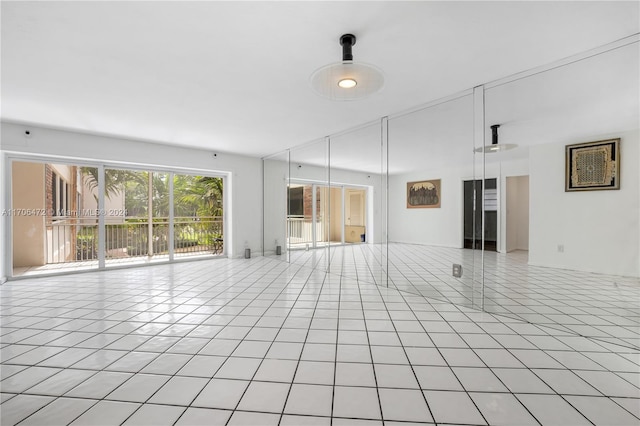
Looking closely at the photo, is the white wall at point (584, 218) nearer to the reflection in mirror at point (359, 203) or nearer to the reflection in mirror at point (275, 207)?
the reflection in mirror at point (359, 203)

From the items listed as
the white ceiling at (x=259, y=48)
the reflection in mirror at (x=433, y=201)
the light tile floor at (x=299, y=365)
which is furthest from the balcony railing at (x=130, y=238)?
the reflection in mirror at (x=433, y=201)

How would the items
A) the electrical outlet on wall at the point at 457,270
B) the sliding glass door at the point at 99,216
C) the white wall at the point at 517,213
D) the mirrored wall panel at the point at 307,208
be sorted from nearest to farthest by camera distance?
the white wall at the point at 517,213 → the electrical outlet on wall at the point at 457,270 → the sliding glass door at the point at 99,216 → the mirrored wall panel at the point at 307,208

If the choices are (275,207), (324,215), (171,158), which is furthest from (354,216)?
(171,158)

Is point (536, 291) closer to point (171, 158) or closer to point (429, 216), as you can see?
point (429, 216)

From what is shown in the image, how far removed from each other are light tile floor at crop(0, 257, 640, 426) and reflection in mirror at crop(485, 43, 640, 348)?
505mm

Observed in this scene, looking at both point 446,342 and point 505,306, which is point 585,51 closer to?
point 505,306

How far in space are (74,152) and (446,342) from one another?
6418 millimetres

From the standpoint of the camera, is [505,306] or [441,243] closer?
[505,306]

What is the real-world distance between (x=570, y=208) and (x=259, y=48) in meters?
3.38

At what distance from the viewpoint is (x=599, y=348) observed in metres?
2.31

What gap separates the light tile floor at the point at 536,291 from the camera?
101 inches

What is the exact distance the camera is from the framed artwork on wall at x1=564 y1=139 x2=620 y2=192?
254 centimetres

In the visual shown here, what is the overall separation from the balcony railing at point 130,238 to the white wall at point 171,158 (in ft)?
1.93

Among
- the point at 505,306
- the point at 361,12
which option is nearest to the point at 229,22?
the point at 361,12
